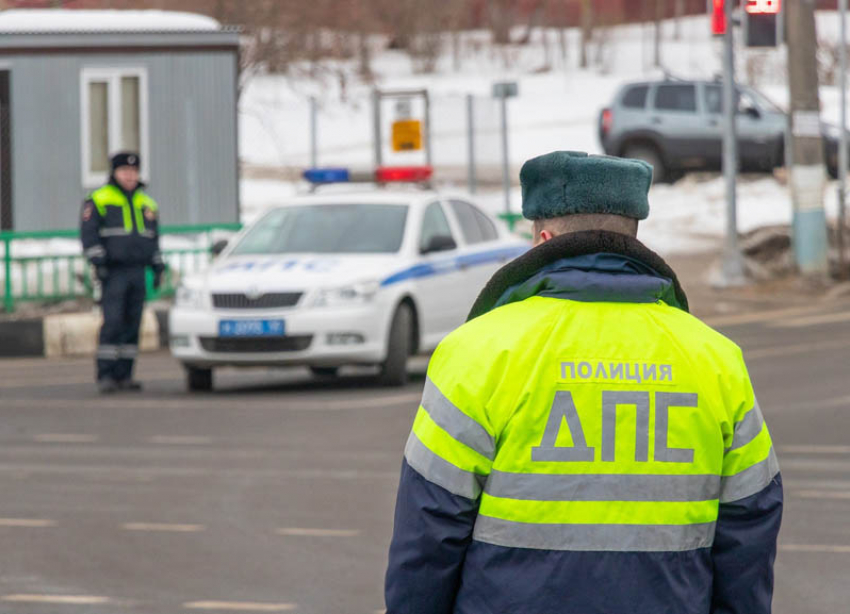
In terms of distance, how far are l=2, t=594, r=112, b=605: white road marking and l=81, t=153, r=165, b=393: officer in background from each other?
287 inches

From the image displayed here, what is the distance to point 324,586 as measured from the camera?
693 cm

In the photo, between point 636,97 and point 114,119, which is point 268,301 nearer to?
point 114,119

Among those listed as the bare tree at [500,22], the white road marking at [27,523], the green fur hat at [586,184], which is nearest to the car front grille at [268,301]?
the white road marking at [27,523]

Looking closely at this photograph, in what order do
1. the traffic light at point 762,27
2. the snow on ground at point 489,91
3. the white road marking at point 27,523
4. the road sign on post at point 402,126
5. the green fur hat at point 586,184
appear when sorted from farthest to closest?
the snow on ground at point 489,91 → the road sign on post at point 402,126 → the traffic light at point 762,27 → the white road marking at point 27,523 → the green fur hat at point 586,184

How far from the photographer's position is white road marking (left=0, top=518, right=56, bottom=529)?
27.3 ft

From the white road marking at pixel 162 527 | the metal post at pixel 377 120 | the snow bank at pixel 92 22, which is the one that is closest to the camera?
the white road marking at pixel 162 527

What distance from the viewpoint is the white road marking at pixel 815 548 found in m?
7.66

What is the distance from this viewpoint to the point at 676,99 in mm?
32094

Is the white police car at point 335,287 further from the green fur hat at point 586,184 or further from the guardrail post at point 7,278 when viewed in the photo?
the green fur hat at point 586,184

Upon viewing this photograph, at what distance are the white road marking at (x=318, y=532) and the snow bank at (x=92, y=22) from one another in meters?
18.2

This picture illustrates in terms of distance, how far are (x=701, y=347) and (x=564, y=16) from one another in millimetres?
68897

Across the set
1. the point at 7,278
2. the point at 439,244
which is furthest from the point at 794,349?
the point at 7,278

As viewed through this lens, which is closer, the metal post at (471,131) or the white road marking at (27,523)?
the white road marking at (27,523)

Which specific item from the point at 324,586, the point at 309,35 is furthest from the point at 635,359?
the point at 309,35
